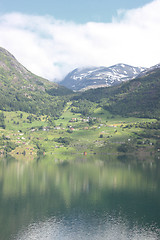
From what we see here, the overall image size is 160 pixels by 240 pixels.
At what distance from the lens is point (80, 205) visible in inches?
3957

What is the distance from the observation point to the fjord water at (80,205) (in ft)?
246

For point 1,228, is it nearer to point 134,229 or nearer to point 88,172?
point 134,229

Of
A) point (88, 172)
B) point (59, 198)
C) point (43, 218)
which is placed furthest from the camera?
point (88, 172)

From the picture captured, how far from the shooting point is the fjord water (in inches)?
2950

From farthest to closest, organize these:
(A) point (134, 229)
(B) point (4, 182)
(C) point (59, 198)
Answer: (B) point (4, 182)
(C) point (59, 198)
(A) point (134, 229)

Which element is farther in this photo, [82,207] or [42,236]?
[82,207]

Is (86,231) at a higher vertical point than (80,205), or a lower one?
higher

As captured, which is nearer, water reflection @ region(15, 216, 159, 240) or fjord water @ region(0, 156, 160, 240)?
water reflection @ region(15, 216, 159, 240)

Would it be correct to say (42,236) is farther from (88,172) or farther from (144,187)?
(88,172)

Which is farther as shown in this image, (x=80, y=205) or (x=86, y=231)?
(x=80, y=205)

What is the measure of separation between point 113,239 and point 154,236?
1112 centimetres

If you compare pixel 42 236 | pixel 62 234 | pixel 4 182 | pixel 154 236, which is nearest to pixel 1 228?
pixel 42 236

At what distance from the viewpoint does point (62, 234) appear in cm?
7400

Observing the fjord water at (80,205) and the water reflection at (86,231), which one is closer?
the water reflection at (86,231)
